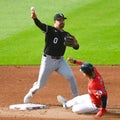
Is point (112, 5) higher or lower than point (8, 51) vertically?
higher

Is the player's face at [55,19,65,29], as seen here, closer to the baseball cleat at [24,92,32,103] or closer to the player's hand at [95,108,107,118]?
the baseball cleat at [24,92,32,103]

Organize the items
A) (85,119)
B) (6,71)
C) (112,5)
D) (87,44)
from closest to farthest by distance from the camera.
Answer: (85,119)
(6,71)
(87,44)
(112,5)

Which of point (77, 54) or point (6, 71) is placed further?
point (77, 54)

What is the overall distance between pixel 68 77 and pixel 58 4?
512 inches

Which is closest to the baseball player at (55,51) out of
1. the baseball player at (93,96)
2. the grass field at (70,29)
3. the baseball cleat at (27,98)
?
the baseball cleat at (27,98)

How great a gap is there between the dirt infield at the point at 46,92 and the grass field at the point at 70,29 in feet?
3.48

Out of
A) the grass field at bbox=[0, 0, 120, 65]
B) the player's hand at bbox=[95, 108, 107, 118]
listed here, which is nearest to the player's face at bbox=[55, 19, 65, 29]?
the player's hand at bbox=[95, 108, 107, 118]

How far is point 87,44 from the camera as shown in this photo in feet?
55.8

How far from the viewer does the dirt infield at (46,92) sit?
947 cm

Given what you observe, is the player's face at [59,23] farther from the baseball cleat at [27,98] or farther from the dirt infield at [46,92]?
the dirt infield at [46,92]

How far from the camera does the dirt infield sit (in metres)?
9.47

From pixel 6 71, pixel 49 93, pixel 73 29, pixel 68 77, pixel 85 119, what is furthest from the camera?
pixel 73 29

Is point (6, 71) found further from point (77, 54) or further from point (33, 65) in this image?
point (77, 54)

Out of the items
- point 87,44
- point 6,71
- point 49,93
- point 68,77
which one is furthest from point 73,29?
point 68,77
